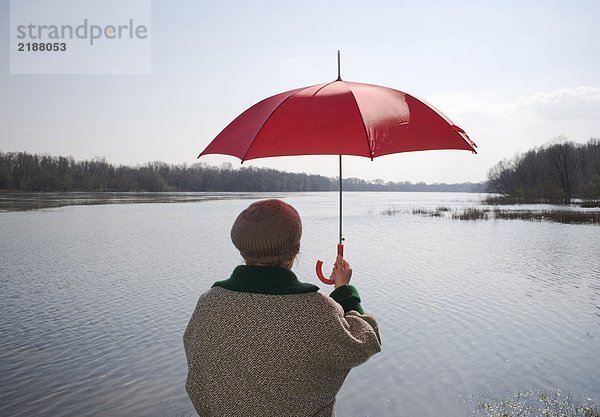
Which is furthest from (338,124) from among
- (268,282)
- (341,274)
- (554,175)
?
(554,175)

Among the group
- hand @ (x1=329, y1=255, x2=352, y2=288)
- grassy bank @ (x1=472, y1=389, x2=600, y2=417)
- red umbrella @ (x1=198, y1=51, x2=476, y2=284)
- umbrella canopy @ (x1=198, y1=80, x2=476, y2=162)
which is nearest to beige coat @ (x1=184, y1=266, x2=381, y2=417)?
hand @ (x1=329, y1=255, x2=352, y2=288)

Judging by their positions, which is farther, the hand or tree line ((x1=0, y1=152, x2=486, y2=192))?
tree line ((x1=0, y1=152, x2=486, y2=192))

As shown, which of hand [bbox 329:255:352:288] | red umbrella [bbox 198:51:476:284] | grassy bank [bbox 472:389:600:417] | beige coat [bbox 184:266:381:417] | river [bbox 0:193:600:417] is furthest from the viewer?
river [bbox 0:193:600:417]

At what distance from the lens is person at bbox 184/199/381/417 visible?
2.18 metres

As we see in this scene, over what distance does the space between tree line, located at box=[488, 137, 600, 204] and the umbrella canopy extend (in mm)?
72408

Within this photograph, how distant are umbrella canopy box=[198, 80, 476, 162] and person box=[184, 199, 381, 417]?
48.0 inches

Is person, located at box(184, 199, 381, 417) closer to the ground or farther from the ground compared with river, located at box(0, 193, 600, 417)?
farther from the ground

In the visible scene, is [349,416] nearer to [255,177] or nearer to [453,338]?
[453,338]

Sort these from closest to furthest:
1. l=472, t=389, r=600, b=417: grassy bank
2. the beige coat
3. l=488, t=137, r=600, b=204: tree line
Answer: the beige coat
l=472, t=389, r=600, b=417: grassy bank
l=488, t=137, r=600, b=204: tree line

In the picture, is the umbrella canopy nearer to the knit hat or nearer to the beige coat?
the knit hat

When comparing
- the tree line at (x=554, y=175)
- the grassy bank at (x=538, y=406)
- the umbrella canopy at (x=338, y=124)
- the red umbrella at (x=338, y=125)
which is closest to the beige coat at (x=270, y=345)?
the red umbrella at (x=338, y=125)

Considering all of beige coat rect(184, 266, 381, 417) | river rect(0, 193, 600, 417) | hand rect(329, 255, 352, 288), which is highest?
hand rect(329, 255, 352, 288)

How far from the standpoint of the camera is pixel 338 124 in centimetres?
336

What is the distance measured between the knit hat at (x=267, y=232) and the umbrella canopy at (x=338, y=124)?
120 centimetres
